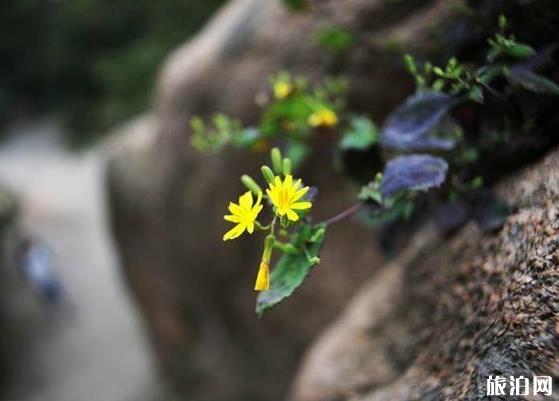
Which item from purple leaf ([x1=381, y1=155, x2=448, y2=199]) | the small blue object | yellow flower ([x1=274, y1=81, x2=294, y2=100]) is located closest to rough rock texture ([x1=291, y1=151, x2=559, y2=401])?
purple leaf ([x1=381, y1=155, x2=448, y2=199])

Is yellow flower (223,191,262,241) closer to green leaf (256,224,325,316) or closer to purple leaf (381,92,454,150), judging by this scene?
green leaf (256,224,325,316)

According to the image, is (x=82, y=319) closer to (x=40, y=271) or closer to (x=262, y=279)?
(x=40, y=271)

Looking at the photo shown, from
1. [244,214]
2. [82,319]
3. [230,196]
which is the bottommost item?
[244,214]

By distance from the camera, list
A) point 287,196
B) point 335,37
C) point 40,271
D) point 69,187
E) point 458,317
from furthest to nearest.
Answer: point 69,187 → point 40,271 → point 335,37 → point 458,317 → point 287,196

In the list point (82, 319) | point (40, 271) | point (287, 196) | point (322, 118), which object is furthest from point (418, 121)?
point (82, 319)

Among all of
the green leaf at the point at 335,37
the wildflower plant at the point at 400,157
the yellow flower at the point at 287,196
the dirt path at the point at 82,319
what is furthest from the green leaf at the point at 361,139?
the dirt path at the point at 82,319

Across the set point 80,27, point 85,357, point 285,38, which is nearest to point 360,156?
point 285,38
